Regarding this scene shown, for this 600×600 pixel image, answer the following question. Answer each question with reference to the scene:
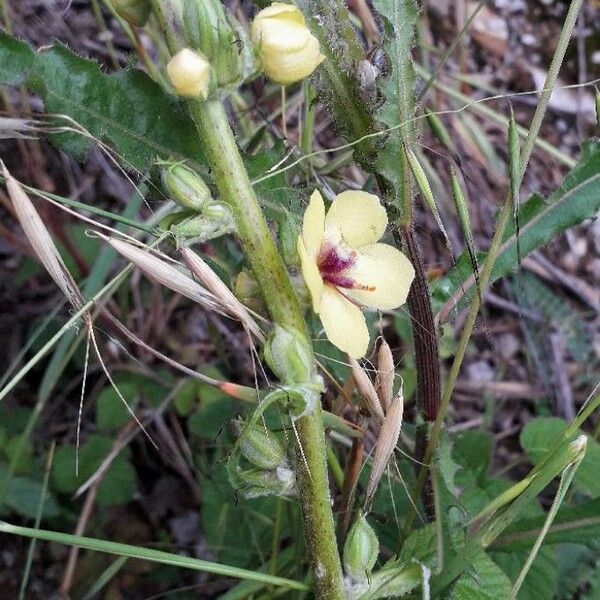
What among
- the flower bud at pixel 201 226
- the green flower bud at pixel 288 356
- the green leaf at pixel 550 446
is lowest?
the green leaf at pixel 550 446

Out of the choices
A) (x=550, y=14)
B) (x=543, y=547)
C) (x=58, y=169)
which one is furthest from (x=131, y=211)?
(x=550, y=14)

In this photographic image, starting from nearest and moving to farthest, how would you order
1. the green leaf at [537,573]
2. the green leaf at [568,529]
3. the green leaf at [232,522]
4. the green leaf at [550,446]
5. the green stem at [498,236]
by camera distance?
the green stem at [498,236] < the green leaf at [568,529] < the green leaf at [537,573] < the green leaf at [550,446] < the green leaf at [232,522]

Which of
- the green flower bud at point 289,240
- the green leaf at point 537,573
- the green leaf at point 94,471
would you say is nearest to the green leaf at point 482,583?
the green leaf at point 537,573

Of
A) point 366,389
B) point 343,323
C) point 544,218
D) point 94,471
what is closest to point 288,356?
point 343,323

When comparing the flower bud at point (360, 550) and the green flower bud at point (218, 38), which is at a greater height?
the green flower bud at point (218, 38)

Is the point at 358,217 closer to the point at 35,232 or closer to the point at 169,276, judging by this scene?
the point at 169,276

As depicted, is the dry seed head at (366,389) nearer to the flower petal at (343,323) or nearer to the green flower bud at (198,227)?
the flower petal at (343,323)
